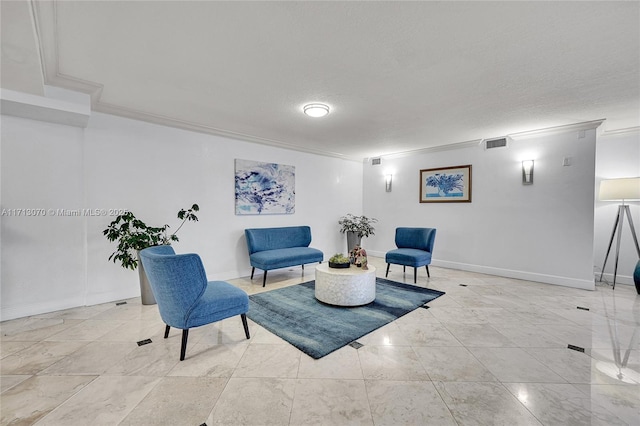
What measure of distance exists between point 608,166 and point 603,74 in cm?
299

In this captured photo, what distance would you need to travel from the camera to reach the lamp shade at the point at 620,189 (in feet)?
13.2

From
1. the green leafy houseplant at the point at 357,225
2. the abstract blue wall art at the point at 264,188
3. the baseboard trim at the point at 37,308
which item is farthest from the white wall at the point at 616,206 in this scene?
the baseboard trim at the point at 37,308

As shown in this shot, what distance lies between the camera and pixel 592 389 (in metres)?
1.89

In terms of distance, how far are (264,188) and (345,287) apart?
8.76 ft

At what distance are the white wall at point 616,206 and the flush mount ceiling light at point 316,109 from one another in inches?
192

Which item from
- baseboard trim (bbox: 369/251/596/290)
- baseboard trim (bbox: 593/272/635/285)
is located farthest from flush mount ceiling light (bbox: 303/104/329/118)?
baseboard trim (bbox: 593/272/635/285)

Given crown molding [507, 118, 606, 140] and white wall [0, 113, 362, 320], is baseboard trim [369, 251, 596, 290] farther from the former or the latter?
white wall [0, 113, 362, 320]

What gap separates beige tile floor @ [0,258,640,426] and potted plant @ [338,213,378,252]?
3.37 meters

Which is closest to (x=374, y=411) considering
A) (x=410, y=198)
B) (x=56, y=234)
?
A: (x=56, y=234)

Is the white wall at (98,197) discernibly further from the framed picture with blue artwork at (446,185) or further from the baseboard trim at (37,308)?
the framed picture with blue artwork at (446,185)

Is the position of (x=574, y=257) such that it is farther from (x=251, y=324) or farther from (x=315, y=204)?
(x=251, y=324)

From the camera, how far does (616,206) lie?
4.61 m

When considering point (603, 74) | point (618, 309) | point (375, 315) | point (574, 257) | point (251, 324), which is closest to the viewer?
point (603, 74)

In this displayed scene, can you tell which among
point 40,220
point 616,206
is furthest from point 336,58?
point 616,206
